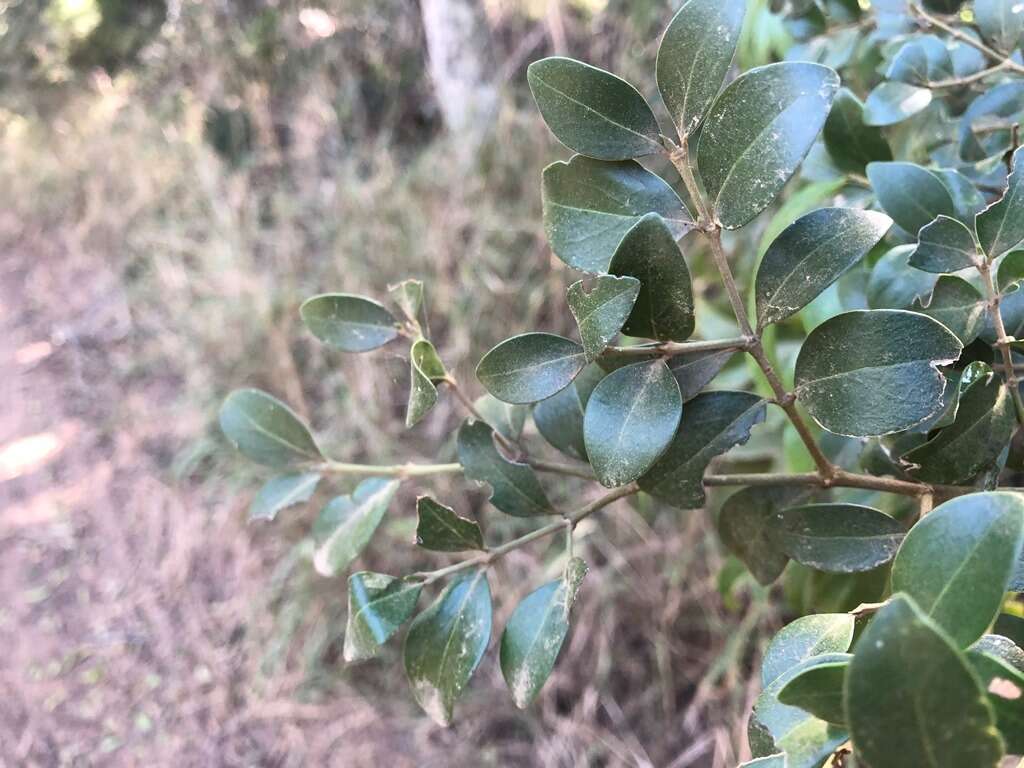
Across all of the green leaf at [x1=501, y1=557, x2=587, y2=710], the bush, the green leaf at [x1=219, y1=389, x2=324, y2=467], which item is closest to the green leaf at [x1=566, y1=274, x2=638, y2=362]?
the bush

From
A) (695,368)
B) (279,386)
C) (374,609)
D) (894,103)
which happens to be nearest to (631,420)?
(695,368)

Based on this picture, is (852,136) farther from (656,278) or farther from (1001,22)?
(656,278)

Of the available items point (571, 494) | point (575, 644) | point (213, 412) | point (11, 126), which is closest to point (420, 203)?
point (213, 412)

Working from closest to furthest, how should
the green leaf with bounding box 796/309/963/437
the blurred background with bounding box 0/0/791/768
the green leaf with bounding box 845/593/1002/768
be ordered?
1. the green leaf with bounding box 845/593/1002/768
2. the green leaf with bounding box 796/309/963/437
3. the blurred background with bounding box 0/0/791/768

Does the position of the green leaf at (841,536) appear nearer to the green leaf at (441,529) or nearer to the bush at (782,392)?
the bush at (782,392)

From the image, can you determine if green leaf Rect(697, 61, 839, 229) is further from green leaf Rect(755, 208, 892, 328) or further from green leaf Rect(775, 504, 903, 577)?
green leaf Rect(775, 504, 903, 577)

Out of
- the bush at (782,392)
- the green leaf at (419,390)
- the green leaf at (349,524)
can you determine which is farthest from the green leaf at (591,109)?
the green leaf at (349,524)
